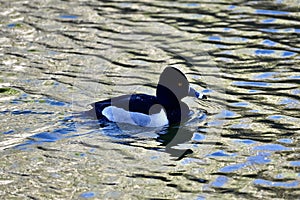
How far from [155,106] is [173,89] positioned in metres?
0.54

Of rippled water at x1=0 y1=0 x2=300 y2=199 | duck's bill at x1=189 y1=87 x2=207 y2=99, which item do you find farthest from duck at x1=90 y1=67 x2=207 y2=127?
rippled water at x1=0 y1=0 x2=300 y2=199

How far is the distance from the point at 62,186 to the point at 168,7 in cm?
938

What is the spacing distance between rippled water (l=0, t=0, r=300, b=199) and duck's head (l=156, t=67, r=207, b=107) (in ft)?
1.34

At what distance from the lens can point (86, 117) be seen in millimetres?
12656

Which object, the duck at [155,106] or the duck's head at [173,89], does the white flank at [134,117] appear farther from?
the duck's head at [173,89]

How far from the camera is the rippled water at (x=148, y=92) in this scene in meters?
10.0

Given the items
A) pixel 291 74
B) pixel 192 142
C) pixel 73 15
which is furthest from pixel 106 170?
pixel 73 15

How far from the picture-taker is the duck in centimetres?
1251

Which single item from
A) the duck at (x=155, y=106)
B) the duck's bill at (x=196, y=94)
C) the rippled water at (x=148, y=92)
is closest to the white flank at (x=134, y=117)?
the duck at (x=155, y=106)

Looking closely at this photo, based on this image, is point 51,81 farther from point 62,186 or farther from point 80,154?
point 62,186

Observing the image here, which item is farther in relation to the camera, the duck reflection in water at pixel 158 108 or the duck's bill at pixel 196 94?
the duck's bill at pixel 196 94

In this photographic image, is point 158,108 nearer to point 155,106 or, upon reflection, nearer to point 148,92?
point 155,106

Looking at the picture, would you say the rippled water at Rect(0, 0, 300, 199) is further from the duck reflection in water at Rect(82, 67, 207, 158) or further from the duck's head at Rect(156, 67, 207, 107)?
the duck's head at Rect(156, 67, 207, 107)

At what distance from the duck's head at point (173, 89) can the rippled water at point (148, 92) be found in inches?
16.1
